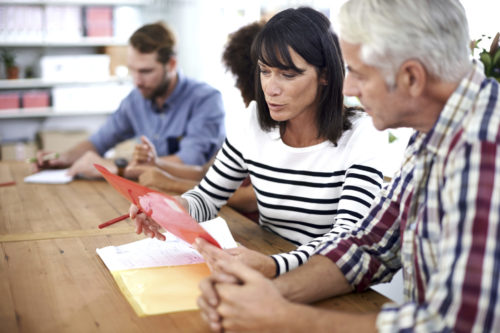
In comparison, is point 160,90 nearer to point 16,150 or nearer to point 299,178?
point 299,178

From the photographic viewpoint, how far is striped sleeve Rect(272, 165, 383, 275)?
4.19ft

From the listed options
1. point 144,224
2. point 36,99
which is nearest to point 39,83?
point 36,99

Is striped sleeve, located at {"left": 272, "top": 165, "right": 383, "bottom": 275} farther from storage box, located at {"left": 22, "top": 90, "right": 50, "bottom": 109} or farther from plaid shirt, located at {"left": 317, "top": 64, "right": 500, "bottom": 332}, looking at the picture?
storage box, located at {"left": 22, "top": 90, "right": 50, "bottom": 109}

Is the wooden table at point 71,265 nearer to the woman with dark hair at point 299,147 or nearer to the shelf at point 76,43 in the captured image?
the woman with dark hair at point 299,147

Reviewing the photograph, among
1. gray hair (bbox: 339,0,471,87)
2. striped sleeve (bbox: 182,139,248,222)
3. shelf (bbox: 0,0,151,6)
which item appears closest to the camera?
gray hair (bbox: 339,0,471,87)

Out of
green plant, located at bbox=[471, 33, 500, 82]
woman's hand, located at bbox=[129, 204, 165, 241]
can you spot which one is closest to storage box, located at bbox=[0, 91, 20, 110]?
woman's hand, located at bbox=[129, 204, 165, 241]

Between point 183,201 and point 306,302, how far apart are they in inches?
25.2

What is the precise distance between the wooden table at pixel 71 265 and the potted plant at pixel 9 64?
9.24 ft

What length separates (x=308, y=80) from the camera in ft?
4.90

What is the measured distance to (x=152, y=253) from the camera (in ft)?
4.49

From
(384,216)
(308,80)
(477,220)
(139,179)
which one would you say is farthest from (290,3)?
(477,220)

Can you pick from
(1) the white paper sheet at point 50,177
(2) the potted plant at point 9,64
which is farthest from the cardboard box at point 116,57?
(1) the white paper sheet at point 50,177

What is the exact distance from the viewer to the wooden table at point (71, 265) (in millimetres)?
1027

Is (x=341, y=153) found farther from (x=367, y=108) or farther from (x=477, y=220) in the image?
(x=477, y=220)
